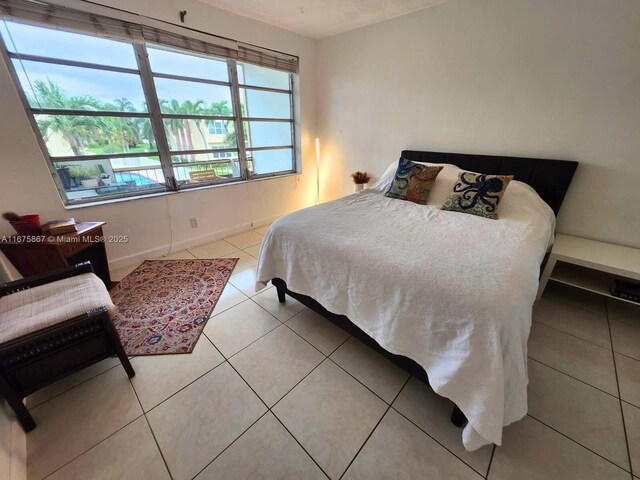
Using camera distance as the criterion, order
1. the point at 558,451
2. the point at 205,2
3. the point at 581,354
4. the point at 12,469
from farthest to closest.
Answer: the point at 205,2, the point at 581,354, the point at 558,451, the point at 12,469

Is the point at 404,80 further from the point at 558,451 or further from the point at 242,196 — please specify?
the point at 558,451

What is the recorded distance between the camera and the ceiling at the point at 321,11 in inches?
95.3

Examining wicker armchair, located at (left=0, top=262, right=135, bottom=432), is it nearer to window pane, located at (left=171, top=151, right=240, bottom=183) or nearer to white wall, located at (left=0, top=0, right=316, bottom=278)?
white wall, located at (left=0, top=0, right=316, bottom=278)

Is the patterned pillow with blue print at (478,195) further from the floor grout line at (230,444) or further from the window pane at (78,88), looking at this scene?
the window pane at (78,88)

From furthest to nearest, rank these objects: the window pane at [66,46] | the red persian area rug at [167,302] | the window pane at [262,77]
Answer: the window pane at [262,77]
the window pane at [66,46]
the red persian area rug at [167,302]

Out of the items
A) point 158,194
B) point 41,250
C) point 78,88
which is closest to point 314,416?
point 41,250

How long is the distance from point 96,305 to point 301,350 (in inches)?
45.2

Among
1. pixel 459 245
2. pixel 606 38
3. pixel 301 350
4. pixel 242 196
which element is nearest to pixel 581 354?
Answer: pixel 459 245

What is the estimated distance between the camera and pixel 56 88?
202 cm

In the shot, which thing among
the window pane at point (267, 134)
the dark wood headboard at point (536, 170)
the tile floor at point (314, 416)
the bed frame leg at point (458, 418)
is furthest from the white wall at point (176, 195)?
the bed frame leg at point (458, 418)

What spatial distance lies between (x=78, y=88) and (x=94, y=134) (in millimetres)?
360

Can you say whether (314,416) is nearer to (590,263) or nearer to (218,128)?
(590,263)

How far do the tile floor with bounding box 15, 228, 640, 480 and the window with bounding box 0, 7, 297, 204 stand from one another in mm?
1847

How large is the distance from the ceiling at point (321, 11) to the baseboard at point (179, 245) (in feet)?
7.73
